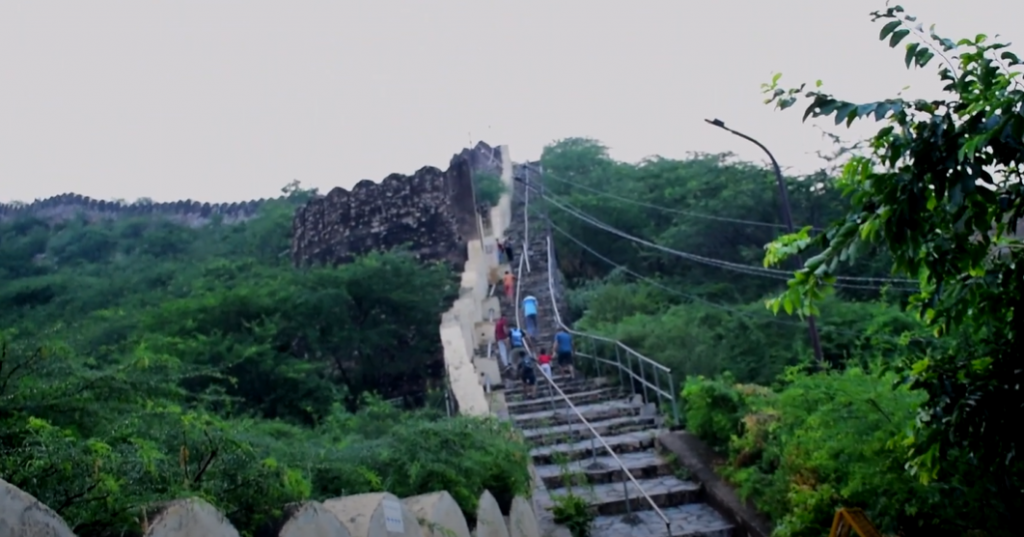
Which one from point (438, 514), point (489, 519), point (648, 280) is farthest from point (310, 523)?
point (648, 280)

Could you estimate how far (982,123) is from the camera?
10.00ft

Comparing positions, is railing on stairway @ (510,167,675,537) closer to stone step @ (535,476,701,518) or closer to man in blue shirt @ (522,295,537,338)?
stone step @ (535,476,701,518)

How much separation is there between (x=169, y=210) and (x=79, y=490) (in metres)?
26.9

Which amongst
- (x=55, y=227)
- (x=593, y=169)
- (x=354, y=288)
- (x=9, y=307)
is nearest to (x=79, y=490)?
(x=354, y=288)

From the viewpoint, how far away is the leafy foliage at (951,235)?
3064 mm

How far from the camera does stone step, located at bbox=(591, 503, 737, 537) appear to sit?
759cm

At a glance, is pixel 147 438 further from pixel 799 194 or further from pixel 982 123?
pixel 799 194

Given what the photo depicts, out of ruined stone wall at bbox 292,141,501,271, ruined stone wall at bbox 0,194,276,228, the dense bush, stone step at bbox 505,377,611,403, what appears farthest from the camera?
ruined stone wall at bbox 0,194,276,228

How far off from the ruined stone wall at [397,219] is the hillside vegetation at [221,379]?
1351 millimetres

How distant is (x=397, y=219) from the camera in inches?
839

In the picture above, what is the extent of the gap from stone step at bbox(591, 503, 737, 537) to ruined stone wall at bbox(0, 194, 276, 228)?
22.6m

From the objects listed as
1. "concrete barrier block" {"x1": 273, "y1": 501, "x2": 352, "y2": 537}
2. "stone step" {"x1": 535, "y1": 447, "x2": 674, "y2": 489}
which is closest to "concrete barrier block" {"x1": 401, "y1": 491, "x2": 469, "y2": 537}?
"concrete barrier block" {"x1": 273, "y1": 501, "x2": 352, "y2": 537}

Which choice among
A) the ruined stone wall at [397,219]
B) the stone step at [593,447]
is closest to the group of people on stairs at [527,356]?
the stone step at [593,447]

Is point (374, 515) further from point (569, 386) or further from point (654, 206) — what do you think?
point (654, 206)
